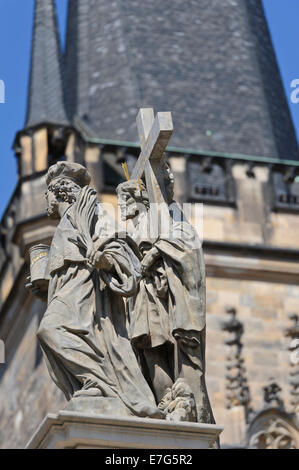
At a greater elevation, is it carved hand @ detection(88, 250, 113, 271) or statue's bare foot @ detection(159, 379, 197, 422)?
carved hand @ detection(88, 250, 113, 271)

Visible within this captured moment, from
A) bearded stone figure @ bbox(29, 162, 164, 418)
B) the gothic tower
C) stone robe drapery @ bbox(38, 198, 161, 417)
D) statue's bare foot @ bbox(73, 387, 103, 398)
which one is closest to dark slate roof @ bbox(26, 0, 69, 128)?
the gothic tower

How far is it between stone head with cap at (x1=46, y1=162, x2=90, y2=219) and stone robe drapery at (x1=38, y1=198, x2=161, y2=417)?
248 millimetres

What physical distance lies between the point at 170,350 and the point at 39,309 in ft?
37.7

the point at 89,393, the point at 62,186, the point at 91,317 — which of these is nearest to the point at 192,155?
the point at 62,186

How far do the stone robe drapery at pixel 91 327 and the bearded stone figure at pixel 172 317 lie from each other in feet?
0.44

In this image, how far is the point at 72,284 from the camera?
673cm

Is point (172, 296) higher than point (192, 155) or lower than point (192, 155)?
lower

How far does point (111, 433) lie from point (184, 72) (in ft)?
55.8

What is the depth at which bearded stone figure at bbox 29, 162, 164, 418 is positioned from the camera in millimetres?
6469

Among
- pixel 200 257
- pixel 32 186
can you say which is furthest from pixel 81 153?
pixel 200 257

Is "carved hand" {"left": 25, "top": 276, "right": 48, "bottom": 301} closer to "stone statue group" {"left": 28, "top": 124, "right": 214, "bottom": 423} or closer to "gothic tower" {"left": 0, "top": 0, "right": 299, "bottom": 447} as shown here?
"stone statue group" {"left": 28, "top": 124, "right": 214, "bottom": 423}

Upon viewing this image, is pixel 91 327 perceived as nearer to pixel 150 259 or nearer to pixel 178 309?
pixel 178 309

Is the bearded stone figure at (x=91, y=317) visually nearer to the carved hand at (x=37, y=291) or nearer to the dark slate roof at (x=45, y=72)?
the carved hand at (x=37, y=291)

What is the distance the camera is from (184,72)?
22891 mm
